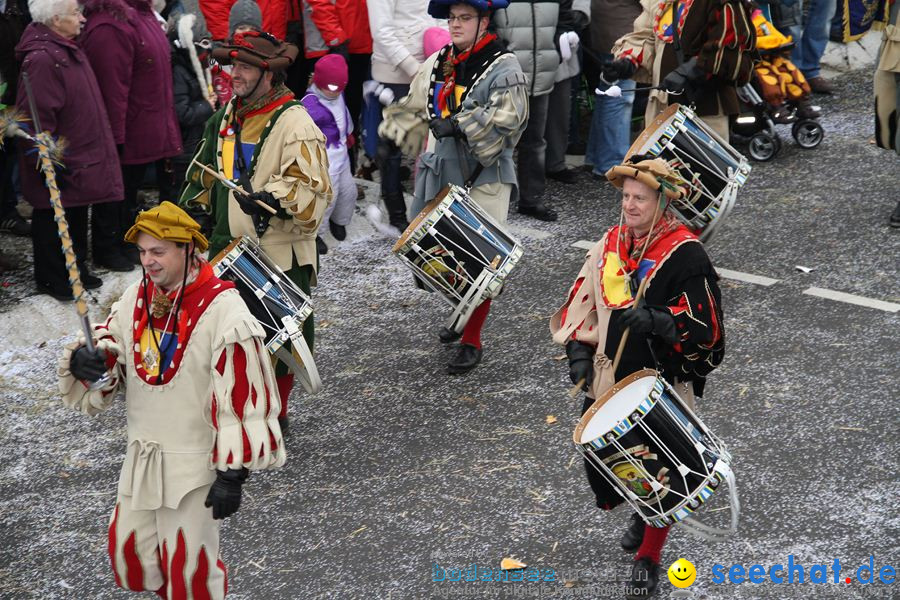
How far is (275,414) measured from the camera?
406 cm

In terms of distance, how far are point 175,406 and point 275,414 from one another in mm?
342

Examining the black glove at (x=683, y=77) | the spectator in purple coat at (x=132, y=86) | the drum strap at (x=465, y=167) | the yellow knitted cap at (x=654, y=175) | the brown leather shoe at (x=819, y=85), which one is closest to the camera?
the yellow knitted cap at (x=654, y=175)

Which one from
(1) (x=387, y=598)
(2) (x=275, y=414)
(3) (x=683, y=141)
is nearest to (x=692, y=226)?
(3) (x=683, y=141)

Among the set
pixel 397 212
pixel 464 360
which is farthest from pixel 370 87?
pixel 464 360

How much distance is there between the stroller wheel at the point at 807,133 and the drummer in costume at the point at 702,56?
2862mm

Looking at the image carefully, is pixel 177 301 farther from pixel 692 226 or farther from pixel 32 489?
pixel 692 226

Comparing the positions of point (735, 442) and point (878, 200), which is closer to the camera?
point (735, 442)

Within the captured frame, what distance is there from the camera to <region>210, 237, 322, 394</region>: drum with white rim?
562 centimetres

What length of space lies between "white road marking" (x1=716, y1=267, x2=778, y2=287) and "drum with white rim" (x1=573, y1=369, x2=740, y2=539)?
3633 mm

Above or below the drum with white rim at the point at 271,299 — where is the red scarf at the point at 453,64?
above

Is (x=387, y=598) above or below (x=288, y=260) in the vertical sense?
below

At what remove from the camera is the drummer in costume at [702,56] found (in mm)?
7512

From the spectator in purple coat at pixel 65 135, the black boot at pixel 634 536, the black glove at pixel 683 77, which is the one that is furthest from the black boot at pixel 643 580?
the spectator in purple coat at pixel 65 135

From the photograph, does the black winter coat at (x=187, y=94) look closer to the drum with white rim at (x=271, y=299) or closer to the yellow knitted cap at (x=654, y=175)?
the drum with white rim at (x=271, y=299)
